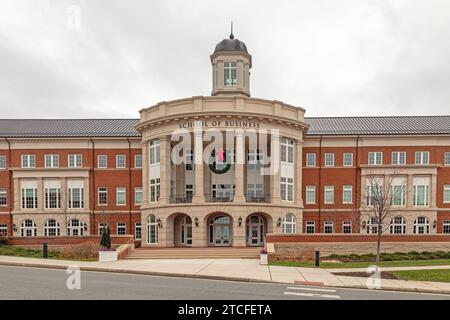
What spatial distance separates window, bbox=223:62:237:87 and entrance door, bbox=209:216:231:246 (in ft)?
49.3

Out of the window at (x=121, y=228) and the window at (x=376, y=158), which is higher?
the window at (x=376, y=158)

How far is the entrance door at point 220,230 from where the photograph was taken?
34.8 metres

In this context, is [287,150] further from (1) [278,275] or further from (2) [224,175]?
(1) [278,275]

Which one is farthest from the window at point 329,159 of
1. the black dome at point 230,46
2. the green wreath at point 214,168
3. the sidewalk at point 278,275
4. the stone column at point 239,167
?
the sidewalk at point 278,275

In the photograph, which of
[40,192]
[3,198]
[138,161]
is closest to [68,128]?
[40,192]

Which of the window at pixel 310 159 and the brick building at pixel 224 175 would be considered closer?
the brick building at pixel 224 175

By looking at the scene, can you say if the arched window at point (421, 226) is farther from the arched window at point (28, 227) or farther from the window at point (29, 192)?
the window at point (29, 192)

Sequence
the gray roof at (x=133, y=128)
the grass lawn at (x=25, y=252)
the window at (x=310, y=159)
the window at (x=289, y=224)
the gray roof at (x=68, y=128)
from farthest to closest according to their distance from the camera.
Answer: the gray roof at (x=68, y=128) < the gray roof at (x=133, y=128) < the window at (x=310, y=159) < the window at (x=289, y=224) < the grass lawn at (x=25, y=252)

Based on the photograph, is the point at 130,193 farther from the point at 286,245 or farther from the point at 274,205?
the point at 286,245

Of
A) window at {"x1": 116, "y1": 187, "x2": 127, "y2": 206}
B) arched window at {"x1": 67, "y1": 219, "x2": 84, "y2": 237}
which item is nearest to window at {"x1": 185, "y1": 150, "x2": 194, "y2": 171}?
window at {"x1": 116, "y1": 187, "x2": 127, "y2": 206}

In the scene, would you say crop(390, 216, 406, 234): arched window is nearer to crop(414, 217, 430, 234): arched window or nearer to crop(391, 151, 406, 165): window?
crop(414, 217, 430, 234): arched window

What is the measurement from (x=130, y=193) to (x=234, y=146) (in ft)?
46.5

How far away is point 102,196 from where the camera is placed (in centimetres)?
4031

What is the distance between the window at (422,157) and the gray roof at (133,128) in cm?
234
